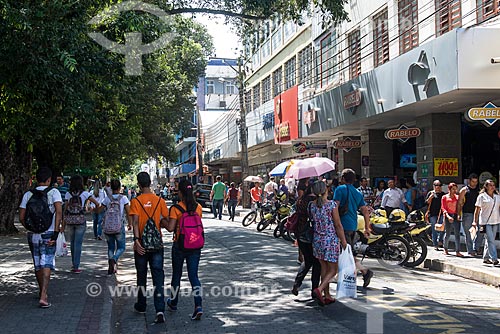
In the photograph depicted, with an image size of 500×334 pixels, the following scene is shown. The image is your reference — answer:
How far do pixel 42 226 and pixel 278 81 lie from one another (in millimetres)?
26633

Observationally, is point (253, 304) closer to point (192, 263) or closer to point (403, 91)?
point (192, 263)

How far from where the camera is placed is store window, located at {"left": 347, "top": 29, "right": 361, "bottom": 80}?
21.1 m

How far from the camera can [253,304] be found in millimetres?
8000

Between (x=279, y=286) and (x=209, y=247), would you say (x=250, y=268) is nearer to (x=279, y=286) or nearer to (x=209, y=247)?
(x=279, y=286)

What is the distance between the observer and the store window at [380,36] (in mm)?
18969

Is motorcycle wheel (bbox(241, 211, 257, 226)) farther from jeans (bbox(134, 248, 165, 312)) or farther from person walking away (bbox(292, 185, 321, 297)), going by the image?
jeans (bbox(134, 248, 165, 312))

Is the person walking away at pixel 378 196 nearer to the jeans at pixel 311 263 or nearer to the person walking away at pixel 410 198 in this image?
the person walking away at pixel 410 198

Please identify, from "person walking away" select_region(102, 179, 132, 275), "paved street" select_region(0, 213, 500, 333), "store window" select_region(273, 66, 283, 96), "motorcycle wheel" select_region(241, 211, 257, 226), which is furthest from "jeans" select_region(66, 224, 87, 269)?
"store window" select_region(273, 66, 283, 96)

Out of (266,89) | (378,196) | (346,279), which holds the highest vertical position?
(266,89)

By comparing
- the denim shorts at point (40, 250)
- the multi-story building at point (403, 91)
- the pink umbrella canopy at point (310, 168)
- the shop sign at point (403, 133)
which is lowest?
the denim shorts at point (40, 250)

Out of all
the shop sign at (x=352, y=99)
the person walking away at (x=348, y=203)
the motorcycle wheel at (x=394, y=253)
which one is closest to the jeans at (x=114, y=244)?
the person walking away at (x=348, y=203)

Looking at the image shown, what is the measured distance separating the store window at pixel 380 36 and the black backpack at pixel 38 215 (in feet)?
45.3

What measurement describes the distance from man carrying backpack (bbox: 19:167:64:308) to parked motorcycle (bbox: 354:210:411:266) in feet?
20.2

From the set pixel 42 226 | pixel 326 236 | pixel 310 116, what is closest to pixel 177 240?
pixel 42 226
